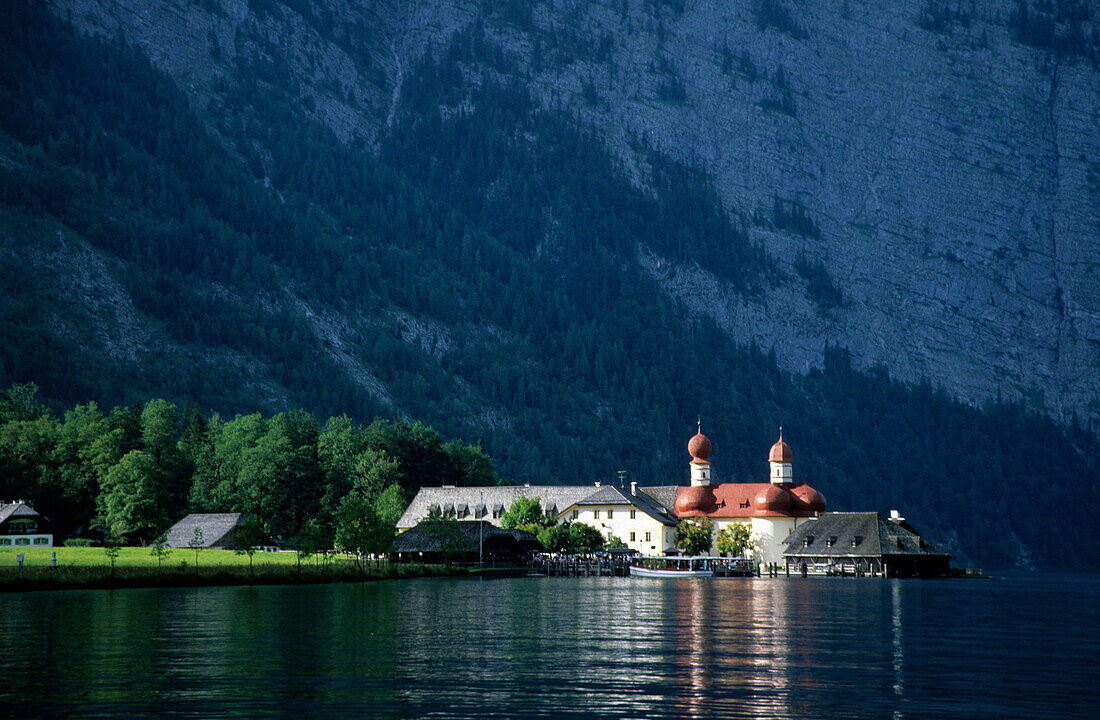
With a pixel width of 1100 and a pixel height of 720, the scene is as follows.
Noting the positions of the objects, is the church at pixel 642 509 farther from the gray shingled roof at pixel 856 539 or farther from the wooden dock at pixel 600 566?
Answer: the gray shingled roof at pixel 856 539

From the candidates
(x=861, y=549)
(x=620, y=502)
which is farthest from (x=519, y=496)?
(x=861, y=549)

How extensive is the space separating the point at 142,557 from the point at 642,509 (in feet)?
212

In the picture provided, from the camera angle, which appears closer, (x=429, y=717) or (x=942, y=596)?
(x=429, y=717)

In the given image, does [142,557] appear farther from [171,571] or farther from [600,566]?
[600,566]

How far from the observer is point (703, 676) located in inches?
1596

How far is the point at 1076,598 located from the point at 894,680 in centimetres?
7381

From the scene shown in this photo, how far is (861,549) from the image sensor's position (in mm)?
139875

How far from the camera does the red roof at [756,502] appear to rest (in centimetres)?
16088

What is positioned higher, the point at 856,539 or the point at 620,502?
the point at 620,502

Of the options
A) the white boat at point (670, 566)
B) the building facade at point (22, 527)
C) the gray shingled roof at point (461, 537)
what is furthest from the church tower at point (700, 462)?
the building facade at point (22, 527)

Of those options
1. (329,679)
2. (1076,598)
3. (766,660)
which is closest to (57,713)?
(329,679)

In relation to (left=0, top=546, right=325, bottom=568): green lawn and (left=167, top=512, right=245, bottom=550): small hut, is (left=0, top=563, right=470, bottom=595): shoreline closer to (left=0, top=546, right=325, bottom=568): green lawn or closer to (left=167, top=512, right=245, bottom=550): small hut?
(left=0, top=546, right=325, bottom=568): green lawn

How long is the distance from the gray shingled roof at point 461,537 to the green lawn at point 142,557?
715 centimetres

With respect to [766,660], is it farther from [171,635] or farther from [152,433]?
[152,433]
